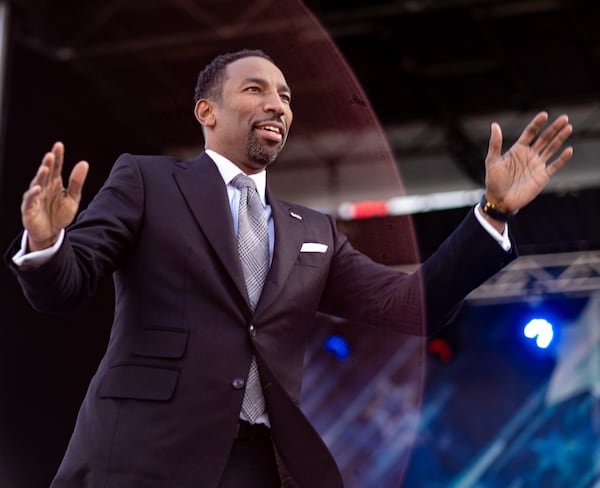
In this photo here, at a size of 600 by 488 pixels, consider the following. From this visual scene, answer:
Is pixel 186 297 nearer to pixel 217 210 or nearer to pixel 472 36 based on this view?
pixel 217 210

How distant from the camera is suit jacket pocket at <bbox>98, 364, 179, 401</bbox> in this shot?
1.58 m

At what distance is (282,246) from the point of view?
70.8 inches

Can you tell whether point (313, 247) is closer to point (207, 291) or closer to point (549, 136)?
point (207, 291)

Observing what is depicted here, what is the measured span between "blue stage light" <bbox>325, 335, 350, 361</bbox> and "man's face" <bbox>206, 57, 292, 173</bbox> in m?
7.80

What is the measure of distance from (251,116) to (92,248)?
490 mm

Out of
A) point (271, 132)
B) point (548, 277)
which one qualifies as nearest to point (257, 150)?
point (271, 132)

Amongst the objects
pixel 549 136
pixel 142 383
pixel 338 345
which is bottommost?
pixel 142 383

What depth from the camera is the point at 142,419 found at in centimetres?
157

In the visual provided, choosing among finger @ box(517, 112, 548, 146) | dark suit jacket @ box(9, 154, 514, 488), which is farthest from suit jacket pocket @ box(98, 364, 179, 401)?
finger @ box(517, 112, 548, 146)

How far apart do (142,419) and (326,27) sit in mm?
6757

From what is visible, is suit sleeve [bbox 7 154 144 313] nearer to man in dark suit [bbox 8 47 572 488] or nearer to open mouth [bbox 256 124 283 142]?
man in dark suit [bbox 8 47 572 488]

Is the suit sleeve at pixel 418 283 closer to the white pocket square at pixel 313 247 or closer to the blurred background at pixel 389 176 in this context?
the white pocket square at pixel 313 247

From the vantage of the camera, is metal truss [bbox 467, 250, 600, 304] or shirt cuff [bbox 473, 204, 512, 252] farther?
metal truss [bbox 467, 250, 600, 304]

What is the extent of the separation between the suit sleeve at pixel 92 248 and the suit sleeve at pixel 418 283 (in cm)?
48
